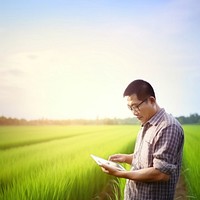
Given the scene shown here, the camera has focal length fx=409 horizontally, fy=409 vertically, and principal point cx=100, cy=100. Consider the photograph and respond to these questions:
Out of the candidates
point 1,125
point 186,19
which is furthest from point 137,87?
point 186,19

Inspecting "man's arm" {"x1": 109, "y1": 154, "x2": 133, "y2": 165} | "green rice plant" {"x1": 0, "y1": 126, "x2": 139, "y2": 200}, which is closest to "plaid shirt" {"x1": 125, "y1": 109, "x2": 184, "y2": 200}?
"man's arm" {"x1": 109, "y1": 154, "x2": 133, "y2": 165}

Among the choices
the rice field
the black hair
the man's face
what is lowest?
the rice field

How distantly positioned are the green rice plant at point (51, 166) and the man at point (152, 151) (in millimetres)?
633

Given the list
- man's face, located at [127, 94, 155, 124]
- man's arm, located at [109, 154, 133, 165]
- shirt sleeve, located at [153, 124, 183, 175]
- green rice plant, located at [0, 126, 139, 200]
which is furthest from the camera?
green rice plant, located at [0, 126, 139, 200]

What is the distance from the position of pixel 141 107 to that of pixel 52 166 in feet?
3.50

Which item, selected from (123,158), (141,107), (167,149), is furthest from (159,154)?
(123,158)

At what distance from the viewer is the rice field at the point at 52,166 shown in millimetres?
1997

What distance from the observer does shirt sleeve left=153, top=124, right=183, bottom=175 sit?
1327 mm

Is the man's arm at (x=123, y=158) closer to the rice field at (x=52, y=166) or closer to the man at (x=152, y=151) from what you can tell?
the man at (x=152, y=151)

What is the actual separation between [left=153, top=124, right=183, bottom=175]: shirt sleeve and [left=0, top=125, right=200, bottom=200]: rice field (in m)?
0.77

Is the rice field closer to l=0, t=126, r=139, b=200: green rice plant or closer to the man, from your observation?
l=0, t=126, r=139, b=200: green rice plant

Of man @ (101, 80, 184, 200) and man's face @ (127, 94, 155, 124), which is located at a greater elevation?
man's face @ (127, 94, 155, 124)

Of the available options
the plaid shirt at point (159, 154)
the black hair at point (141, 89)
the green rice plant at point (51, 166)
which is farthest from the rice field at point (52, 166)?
the black hair at point (141, 89)

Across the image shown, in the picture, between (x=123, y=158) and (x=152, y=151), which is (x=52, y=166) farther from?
(x=152, y=151)
